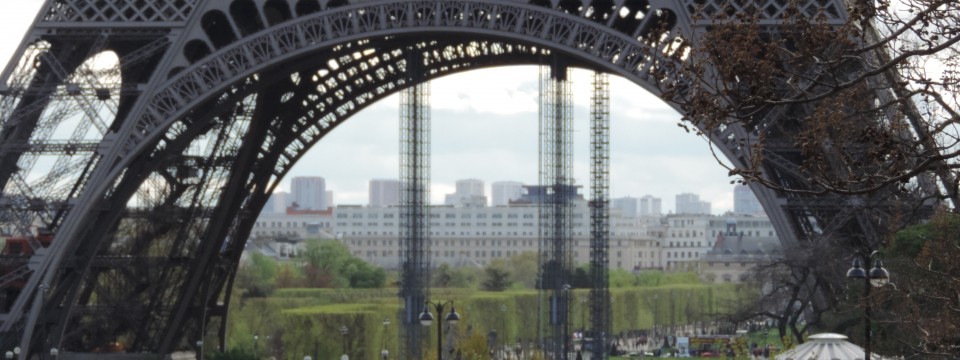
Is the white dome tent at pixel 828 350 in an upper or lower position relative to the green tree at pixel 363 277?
lower

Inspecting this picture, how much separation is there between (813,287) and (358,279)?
94672 millimetres

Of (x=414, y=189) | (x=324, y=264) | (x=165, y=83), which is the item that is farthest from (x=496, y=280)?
(x=165, y=83)

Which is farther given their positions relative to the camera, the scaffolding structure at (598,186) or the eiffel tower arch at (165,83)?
the scaffolding structure at (598,186)

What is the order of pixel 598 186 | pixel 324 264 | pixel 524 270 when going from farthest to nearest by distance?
pixel 524 270 → pixel 324 264 → pixel 598 186

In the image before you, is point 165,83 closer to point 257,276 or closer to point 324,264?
point 257,276

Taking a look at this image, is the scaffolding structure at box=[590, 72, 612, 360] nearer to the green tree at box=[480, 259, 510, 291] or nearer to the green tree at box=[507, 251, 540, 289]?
the green tree at box=[480, 259, 510, 291]

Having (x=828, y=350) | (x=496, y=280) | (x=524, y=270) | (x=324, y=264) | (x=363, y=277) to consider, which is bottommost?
→ (x=828, y=350)

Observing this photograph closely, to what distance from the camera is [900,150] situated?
1766 cm

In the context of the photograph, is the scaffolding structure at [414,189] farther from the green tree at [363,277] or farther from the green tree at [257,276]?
the green tree at [363,277]

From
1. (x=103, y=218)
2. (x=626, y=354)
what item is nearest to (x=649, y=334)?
(x=626, y=354)

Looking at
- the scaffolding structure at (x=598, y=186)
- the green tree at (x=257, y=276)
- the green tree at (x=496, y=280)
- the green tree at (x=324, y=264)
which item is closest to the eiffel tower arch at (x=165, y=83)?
the scaffolding structure at (x=598, y=186)

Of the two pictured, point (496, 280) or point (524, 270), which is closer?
point (496, 280)

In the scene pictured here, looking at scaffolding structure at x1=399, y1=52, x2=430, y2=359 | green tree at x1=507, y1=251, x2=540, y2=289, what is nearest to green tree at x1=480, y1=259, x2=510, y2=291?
green tree at x1=507, y1=251, x2=540, y2=289

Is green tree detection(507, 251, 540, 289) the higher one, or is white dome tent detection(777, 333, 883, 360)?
green tree detection(507, 251, 540, 289)
